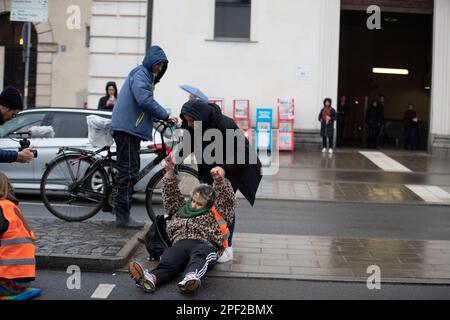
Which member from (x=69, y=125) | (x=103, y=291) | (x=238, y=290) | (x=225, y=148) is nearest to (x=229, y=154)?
(x=225, y=148)

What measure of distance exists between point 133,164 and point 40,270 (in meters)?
1.90

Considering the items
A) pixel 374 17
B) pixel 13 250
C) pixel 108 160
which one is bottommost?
pixel 13 250

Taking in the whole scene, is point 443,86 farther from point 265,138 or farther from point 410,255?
point 410,255

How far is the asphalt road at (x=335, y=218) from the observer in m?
8.69

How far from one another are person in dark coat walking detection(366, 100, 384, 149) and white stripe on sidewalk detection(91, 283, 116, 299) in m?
19.2

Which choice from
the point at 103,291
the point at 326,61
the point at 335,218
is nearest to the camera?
the point at 103,291

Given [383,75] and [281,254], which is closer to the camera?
[281,254]

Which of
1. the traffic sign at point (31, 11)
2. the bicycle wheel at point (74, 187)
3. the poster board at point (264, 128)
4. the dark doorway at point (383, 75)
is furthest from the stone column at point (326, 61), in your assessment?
the bicycle wheel at point (74, 187)

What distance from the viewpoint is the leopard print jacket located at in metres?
6.23

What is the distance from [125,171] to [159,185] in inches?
16.6

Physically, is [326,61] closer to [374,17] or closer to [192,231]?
[374,17]

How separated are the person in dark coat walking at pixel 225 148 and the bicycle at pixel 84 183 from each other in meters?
1.29

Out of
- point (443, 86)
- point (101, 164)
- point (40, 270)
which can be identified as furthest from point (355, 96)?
point (40, 270)

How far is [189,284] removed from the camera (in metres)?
5.51
